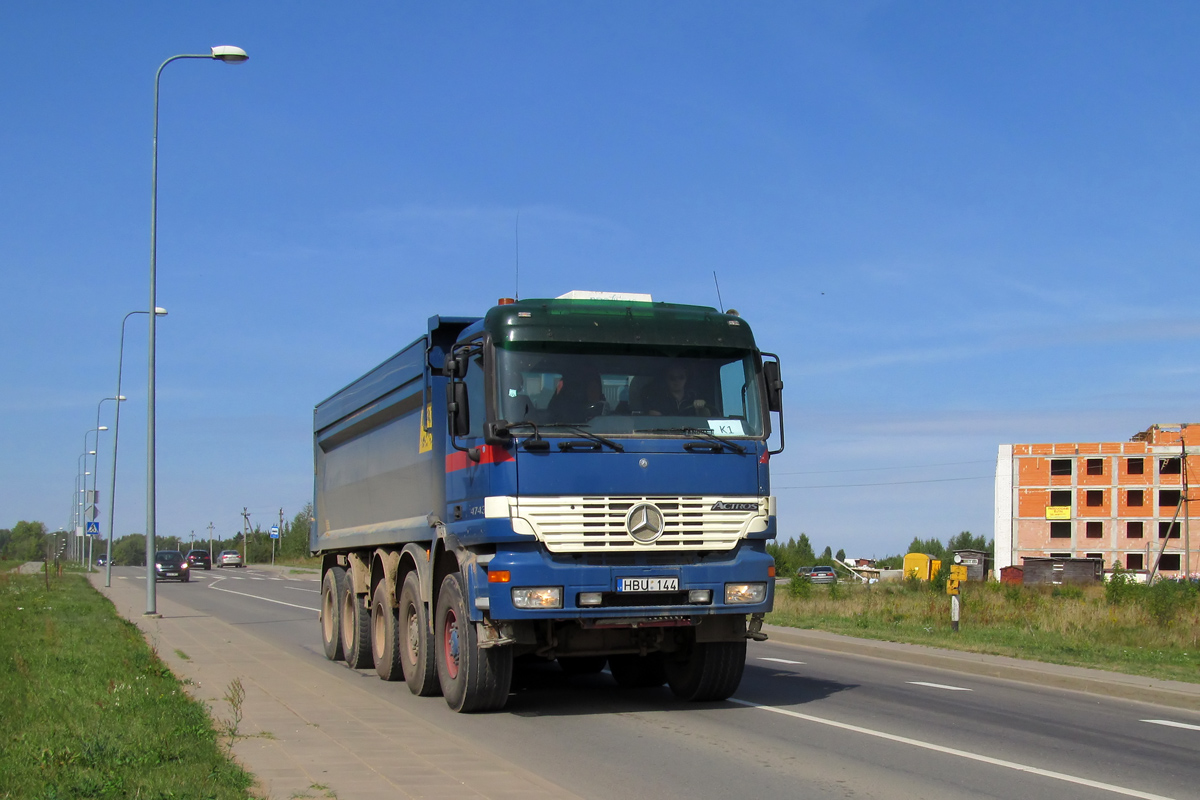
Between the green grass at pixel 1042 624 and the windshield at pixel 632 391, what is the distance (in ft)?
24.4

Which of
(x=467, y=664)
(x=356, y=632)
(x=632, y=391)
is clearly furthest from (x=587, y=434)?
(x=356, y=632)

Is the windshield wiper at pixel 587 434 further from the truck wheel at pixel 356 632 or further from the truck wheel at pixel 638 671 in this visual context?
the truck wheel at pixel 356 632

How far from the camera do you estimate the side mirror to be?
10.7 metres

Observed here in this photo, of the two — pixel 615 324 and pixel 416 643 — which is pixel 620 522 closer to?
pixel 615 324

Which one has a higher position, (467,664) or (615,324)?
(615,324)

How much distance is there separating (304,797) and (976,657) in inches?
472

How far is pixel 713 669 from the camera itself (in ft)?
36.7

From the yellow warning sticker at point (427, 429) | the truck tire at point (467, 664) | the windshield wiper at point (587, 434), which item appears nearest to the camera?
the windshield wiper at point (587, 434)

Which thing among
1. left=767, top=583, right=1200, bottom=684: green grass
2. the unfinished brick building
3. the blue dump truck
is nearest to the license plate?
the blue dump truck

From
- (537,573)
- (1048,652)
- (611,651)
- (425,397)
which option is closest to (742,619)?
Answer: (611,651)

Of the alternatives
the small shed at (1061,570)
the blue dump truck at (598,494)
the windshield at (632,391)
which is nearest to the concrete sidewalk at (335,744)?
the blue dump truck at (598,494)

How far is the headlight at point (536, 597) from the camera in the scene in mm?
9625

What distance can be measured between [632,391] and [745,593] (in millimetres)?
2020

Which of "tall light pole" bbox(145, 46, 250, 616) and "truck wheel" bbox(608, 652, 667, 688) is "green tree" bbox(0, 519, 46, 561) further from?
"truck wheel" bbox(608, 652, 667, 688)
